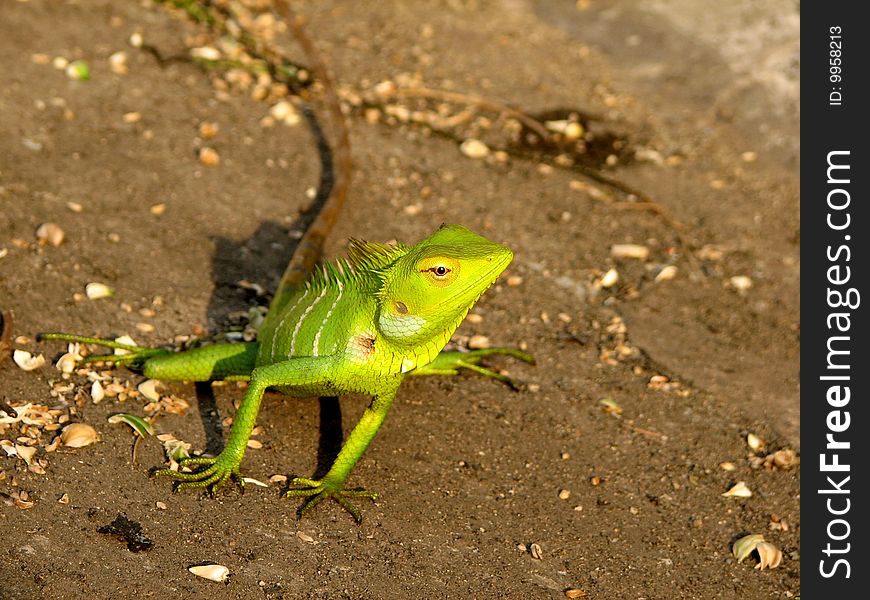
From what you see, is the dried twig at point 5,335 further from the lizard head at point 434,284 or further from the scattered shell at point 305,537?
the lizard head at point 434,284

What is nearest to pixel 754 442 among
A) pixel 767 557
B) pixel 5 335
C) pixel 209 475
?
pixel 767 557

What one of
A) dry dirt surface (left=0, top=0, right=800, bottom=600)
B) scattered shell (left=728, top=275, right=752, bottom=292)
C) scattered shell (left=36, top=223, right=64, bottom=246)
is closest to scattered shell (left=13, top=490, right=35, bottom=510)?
dry dirt surface (left=0, top=0, right=800, bottom=600)

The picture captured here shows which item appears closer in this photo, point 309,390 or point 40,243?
point 309,390

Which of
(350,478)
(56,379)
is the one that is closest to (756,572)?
(350,478)

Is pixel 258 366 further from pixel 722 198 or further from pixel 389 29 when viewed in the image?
pixel 389 29

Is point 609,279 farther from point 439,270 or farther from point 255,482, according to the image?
point 255,482

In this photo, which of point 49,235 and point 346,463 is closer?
point 346,463
